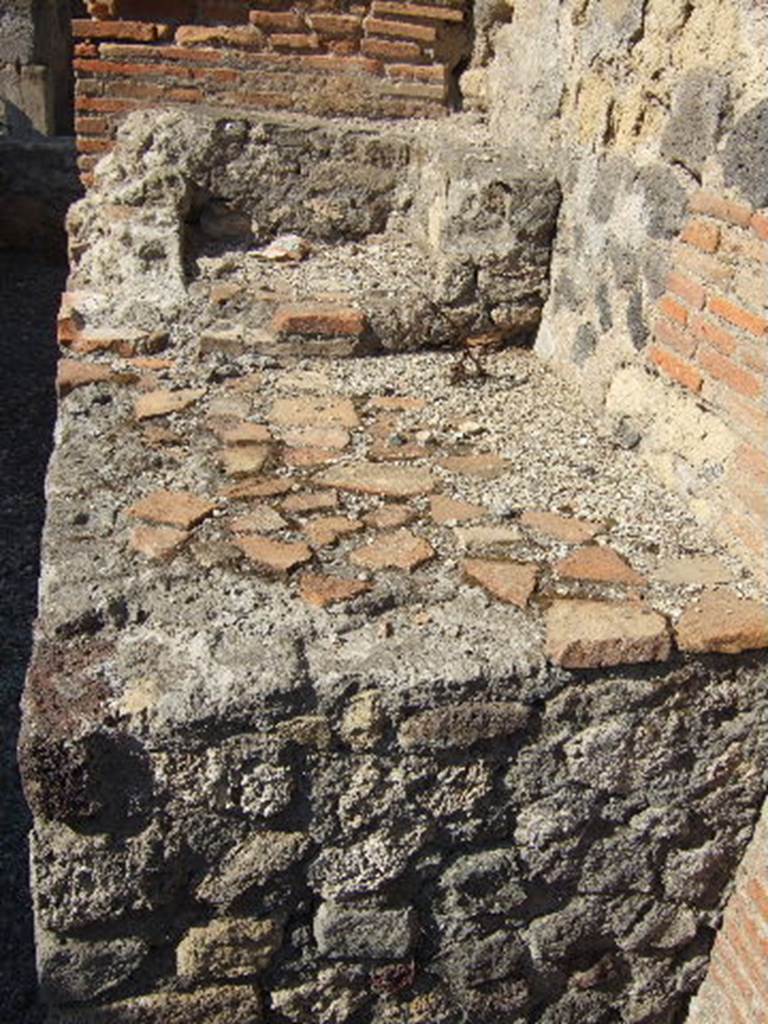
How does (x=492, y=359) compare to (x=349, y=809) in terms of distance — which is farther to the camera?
(x=492, y=359)

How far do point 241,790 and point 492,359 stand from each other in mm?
1793

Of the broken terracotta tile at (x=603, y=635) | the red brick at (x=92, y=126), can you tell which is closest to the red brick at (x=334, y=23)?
the red brick at (x=92, y=126)

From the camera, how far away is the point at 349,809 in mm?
1843

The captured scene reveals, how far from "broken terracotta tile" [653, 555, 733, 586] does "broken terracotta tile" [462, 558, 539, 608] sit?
0.87 feet

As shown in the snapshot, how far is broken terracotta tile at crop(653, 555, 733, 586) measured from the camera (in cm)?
207

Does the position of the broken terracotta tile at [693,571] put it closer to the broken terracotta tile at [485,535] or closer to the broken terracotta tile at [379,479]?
the broken terracotta tile at [485,535]

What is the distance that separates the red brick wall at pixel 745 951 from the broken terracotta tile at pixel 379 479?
3.33 feet

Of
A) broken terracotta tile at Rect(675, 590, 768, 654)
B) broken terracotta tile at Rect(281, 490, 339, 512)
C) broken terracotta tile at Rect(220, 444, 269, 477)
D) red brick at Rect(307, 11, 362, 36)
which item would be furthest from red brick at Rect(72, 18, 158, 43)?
broken terracotta tile at Rect(675, 590, 768, 654)

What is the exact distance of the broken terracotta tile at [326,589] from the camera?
1.91 m

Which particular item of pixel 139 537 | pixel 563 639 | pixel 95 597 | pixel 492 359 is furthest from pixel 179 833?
pixel 492 359

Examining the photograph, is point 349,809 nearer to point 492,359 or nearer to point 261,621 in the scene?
point 261,621

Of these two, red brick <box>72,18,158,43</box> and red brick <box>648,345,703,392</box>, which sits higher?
red brick <box>72,18,158,43</box>

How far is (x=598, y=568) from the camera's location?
6.81 feet

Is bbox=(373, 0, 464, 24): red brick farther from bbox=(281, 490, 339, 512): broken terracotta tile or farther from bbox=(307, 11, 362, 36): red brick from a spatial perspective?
bbox=(281, 490, 339, 512): broken terracotta tile
